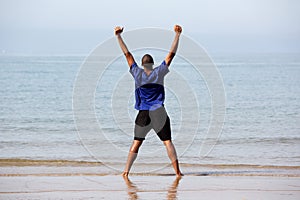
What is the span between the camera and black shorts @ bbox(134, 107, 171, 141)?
29.2 feet

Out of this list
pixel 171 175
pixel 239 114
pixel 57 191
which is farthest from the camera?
pixel 239 114

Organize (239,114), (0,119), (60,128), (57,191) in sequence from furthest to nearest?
(239,114) → (0,119) → (60,128) → (57,191)

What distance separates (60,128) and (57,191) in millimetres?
10352

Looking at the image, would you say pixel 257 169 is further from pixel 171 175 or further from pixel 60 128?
pixel 60 128

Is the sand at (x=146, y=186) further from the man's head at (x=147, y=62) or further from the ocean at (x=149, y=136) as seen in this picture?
the ocean at (x=149, y=136)

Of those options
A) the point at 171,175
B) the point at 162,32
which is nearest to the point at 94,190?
the point at 171,175

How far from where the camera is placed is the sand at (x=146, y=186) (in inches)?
299

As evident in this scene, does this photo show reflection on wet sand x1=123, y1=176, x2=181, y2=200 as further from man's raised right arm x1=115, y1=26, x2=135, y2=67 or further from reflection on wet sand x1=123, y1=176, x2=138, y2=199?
man's raised right arm x1=115, y1=26, x2=135, y2=67

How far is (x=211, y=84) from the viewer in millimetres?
39281

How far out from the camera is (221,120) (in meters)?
20.8

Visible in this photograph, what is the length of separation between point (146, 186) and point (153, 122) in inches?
41.7

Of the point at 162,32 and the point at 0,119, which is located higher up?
the point at 162,32

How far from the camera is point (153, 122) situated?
894 cm

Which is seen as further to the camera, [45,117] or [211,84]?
[211,84]
